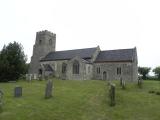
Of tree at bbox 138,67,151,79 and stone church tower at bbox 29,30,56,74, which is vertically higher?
stone church tower at bbox 29,30,56,74

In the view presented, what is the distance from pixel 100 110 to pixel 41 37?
4901 cm

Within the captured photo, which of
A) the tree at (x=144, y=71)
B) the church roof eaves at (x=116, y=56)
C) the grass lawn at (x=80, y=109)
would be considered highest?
the church roof eaves at (x=116, y=56)

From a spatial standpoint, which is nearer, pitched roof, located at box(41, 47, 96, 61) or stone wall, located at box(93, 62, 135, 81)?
stone wall, located at box(93, 62, 135, 81)

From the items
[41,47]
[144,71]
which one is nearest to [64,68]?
[41,47]

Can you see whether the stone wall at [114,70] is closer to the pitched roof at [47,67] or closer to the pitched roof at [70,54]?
the pitched roof at [70,54]

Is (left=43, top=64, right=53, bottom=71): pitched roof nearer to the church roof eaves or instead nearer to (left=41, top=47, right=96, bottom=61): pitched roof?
(left=41, top=47, right=96, bottom=61): pitched roof

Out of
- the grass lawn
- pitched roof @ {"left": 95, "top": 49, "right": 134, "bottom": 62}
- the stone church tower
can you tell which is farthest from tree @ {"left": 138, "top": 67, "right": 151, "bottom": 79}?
the grass lawn

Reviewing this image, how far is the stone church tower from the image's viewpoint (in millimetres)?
60938

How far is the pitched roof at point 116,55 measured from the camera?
46.0 m

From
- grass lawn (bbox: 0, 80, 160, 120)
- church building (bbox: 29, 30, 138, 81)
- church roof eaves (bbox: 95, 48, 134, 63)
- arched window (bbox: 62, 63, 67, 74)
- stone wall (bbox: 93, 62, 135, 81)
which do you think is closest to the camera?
grass lawn (bbox: 0, 80, 160, 120)

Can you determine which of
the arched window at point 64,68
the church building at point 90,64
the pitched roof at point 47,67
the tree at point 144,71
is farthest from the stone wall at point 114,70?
the tree at point 144,71

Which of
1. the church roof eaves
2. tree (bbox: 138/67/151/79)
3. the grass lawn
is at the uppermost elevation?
the church roof eaves

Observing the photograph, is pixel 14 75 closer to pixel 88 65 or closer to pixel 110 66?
pixel 88 65

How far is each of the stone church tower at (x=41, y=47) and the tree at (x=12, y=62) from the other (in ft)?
53.9
